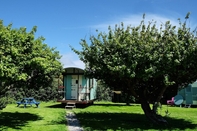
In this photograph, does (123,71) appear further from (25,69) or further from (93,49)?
(25,69)

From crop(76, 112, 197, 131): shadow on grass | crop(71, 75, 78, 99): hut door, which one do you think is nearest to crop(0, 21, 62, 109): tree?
crop(76, 112, 197, 131): shadow on grass

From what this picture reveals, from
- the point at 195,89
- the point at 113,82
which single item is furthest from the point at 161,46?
the point at 195,89

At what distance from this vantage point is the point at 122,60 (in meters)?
12.1

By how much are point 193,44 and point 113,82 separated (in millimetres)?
5715

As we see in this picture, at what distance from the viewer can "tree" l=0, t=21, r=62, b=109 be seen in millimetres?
10844

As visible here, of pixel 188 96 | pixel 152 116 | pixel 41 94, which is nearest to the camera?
pixel 152 116

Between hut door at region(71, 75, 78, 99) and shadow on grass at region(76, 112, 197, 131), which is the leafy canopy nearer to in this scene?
shadow on grass at region(76, 112, 197, 131)

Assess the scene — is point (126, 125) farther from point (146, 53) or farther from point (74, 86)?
point (74, 86)

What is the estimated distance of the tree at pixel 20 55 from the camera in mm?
10844

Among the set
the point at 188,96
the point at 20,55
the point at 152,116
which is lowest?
the point at 152,116

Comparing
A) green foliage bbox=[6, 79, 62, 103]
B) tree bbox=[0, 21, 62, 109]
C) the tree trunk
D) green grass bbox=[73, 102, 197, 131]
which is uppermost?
tree bbox=[0, 21, 62, 109]

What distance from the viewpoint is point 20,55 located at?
37.2ft

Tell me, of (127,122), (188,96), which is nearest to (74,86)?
(127,122)

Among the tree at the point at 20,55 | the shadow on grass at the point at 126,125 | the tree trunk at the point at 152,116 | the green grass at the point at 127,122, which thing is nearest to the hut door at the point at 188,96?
the green grass at the point at 127,122
